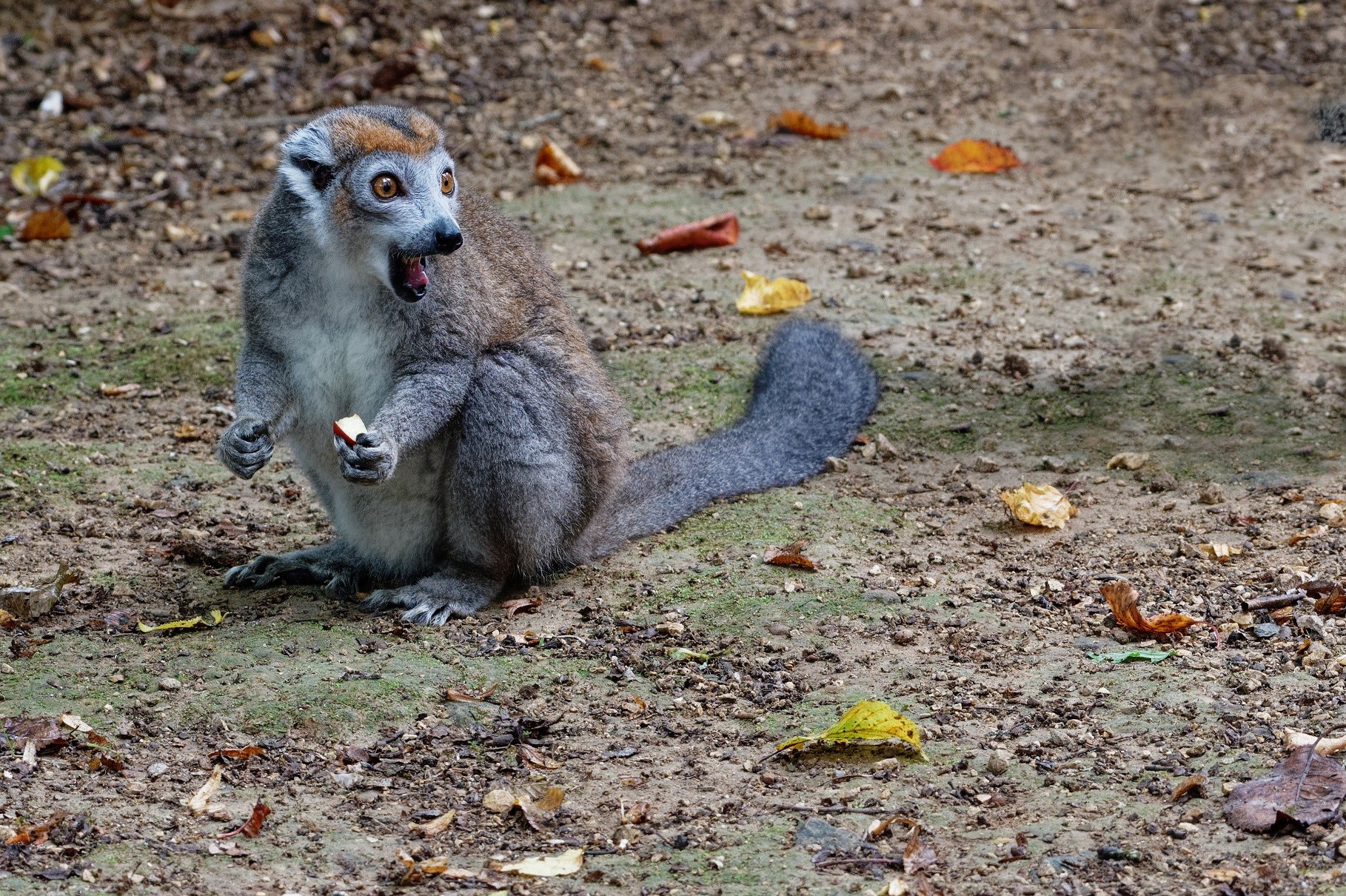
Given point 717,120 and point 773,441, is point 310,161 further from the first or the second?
point 717,120

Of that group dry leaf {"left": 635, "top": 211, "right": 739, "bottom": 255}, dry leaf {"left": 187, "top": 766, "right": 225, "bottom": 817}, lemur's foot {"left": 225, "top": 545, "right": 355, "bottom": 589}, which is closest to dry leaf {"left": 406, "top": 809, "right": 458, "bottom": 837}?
dry leaf {"left": 187, "top": 766, "right": 225, "bottom": 817}

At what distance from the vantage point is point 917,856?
3.63 metres

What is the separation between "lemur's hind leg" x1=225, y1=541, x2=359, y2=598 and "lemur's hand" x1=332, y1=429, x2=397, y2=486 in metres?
0.78

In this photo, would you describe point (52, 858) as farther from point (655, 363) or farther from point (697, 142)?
point (697, 142)

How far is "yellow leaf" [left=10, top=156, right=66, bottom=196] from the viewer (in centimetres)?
923

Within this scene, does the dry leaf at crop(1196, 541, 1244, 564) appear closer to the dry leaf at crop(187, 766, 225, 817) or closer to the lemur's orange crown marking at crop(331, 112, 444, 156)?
the lemur's orange crown marking at crop(331, 112, 444, 156)

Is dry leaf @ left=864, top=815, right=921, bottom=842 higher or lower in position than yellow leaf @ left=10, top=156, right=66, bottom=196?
higher

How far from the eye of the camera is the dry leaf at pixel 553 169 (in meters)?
9.23

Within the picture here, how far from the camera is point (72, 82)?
10227mm

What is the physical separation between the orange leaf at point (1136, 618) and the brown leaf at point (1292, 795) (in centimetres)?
104

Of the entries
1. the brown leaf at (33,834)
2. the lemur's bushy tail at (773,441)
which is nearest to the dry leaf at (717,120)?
the lemur's bushy tail at (773,441)

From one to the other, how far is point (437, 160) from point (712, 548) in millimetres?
1734

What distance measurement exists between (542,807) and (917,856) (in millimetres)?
994

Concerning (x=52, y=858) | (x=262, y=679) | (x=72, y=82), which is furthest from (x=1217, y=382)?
(x=72, y=82)
